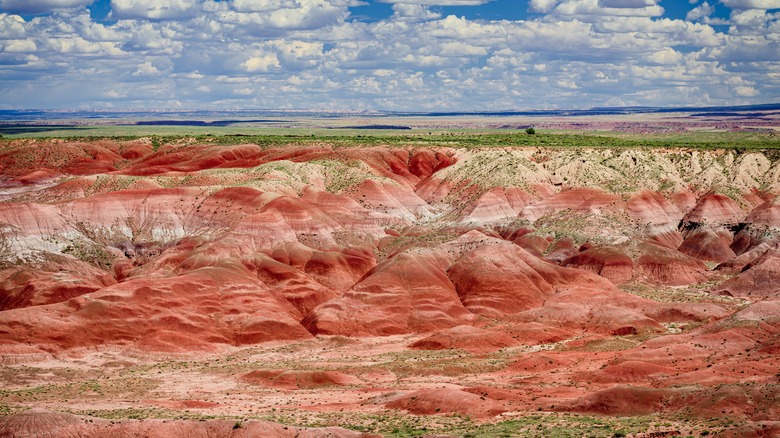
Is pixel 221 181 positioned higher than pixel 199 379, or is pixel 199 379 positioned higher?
pixel 221 181

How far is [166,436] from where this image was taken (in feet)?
190

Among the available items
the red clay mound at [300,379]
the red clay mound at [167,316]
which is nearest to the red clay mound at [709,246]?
the red clay mound at [167,316]

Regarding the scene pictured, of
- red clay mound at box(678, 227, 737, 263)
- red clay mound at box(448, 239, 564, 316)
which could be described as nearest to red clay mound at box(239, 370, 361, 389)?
red clay mound at box(448, 239, 564, 316)

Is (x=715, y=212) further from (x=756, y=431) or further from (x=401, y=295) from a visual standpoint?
(x=756, y=431)

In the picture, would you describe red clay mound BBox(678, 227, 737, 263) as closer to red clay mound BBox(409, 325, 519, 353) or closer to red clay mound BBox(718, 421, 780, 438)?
red clay mound BBox(409, 325, 519, 353)

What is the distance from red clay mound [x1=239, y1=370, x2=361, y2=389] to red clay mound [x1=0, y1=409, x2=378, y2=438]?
25.2 meters

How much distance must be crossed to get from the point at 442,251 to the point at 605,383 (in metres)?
50.1

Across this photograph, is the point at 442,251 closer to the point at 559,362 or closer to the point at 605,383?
the point at 559,362

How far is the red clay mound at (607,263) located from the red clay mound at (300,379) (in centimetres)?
5534

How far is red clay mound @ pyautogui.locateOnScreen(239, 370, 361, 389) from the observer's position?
279 feet

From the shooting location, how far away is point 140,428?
5866cm

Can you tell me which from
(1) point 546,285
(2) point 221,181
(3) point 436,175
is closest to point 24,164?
(2) point 221,181

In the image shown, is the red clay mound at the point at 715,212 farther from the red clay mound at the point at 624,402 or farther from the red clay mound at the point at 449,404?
the red clay mound at the point at 449,404

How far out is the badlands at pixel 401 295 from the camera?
227ft
